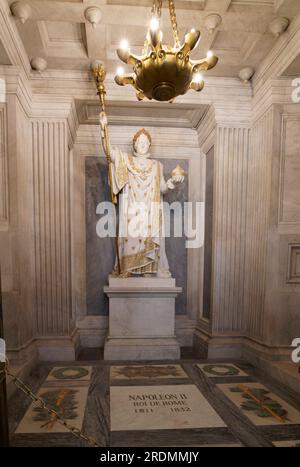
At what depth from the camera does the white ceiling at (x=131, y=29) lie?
3430mm

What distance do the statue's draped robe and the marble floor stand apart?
1.50 meters

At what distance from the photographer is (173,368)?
4285 millimetres

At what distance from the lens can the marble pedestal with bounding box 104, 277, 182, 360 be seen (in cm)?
466

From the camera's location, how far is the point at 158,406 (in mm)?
3209

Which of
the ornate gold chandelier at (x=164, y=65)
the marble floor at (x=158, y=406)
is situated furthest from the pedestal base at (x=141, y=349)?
the ornate gold chandelier at (x=164, y=65)

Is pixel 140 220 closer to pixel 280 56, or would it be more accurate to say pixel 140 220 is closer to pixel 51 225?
pixel 51 225

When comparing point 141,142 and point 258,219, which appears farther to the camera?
point 141,142

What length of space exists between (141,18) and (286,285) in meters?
3.69

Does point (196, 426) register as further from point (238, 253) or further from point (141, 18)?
point (141, 18)

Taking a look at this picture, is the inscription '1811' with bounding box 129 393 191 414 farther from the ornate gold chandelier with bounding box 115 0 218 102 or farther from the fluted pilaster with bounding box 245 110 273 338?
the ornate gold chandelier with bounding box 115 0 218 102

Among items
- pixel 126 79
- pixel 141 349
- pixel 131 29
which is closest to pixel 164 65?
pixel 126 79

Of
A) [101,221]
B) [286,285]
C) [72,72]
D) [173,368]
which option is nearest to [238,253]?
[286,285]

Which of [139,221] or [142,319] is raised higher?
[139,221]

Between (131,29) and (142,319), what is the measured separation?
3.88 meters
